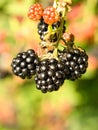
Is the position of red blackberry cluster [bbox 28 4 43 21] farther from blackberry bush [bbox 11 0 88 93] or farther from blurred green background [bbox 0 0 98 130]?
blurred green background [bbox 0 0 98 130]

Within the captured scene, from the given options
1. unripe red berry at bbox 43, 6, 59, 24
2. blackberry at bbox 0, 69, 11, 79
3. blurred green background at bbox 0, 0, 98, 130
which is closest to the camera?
unripe red berry at bbox 43, 6, 59, 24

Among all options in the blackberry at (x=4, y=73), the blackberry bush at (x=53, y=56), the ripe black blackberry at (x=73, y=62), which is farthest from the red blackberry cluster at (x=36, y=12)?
the blackberry at (x=4, y=73)

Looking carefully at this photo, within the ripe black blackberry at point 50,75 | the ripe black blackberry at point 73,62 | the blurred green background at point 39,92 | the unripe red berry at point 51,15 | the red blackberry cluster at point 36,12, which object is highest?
the blurred green background at point 39,92

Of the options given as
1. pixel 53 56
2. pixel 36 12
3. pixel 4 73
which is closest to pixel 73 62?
pixel 53 56

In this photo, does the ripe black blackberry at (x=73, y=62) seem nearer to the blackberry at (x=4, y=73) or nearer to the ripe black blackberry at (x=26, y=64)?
the ripe black blackberry at (x=26, y=64)

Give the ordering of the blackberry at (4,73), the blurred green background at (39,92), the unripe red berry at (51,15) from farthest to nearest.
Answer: the blackberry at (4,73) → the blurred green background at (39,92) → the unripe red berry at (51,15)

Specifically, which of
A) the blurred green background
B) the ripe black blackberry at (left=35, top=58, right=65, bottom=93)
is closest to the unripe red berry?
the ripe black blackberry at (left=35, top=58, right=65, bottom=93)

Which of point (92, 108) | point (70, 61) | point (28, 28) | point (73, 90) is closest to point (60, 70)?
point (70, 61)

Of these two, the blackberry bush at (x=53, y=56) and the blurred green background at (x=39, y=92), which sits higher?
the blurred green background at (x=39, y=92)
